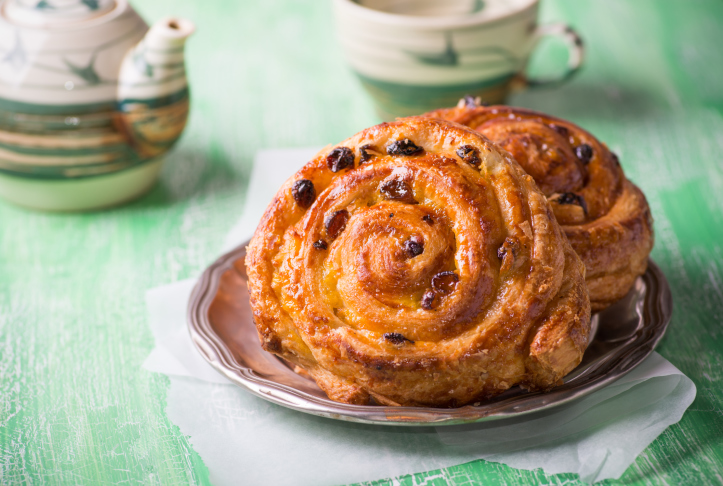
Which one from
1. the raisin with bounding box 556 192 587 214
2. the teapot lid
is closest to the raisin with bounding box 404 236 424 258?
the raisin with bounding box 556 192 587 214

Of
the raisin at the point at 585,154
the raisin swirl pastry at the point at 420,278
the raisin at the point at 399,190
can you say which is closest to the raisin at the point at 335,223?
the raisin swirl pastry at the point at 420,278

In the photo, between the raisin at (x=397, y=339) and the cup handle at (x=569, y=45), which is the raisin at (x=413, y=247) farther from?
the cup handle at (x=569, y=45)

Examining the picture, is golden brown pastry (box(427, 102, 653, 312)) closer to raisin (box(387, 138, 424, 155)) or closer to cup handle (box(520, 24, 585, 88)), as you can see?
raisin (box(387, 138, 424, 155))

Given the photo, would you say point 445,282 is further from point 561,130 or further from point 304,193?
point 561,130

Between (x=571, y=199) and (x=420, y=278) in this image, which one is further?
(x=571, y=199)

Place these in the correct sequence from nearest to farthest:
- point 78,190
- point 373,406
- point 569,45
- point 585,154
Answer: point 373,406 → point 585,154 → point 78,190 → point 569,45

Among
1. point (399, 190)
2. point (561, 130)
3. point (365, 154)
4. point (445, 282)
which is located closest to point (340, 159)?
point (365, 154)

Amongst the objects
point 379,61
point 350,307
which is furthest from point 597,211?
point 379,61
